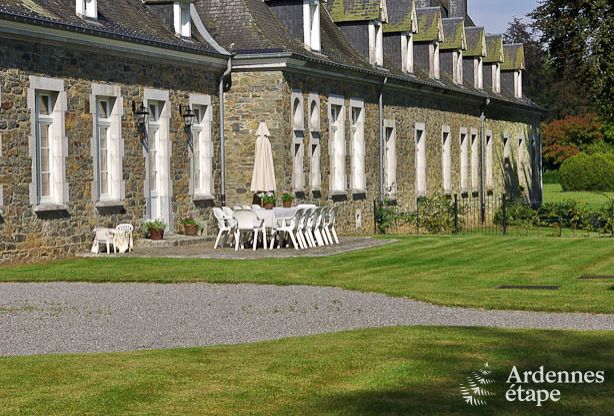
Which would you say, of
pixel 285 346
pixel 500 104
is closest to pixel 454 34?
pixel 500 104

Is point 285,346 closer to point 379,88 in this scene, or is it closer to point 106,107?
point 106,107

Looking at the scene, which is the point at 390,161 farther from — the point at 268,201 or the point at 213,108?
the point at 268,201

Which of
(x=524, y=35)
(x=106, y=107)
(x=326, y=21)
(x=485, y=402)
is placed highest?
(x=524, y=35)

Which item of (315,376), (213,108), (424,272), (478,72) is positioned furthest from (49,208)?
(478,72)

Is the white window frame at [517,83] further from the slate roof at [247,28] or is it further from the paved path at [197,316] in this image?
the paved path at [197,316]

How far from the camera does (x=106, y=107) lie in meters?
23.5

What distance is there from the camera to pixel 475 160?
44.2 meters

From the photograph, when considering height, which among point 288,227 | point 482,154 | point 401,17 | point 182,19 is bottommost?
point 288,227

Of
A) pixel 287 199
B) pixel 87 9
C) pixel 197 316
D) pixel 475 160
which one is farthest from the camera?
pixel 475 160

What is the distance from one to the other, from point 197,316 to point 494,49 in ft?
115

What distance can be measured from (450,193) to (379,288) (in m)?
24.6

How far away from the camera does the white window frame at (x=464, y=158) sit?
42.2 m

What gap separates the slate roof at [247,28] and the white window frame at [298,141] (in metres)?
1.09

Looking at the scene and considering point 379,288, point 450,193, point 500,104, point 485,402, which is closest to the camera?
point 485,402
